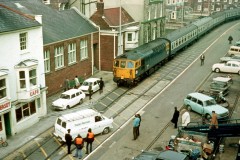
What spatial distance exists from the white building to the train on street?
37.2 feet

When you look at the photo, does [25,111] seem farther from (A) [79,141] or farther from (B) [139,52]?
(B) [139,52]

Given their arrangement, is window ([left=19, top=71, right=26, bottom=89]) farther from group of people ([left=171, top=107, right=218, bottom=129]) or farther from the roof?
group of people ([left=171, top=107, right=218, bottom=129])

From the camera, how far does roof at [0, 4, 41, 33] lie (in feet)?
89.7

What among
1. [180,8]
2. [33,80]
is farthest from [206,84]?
[180,8]

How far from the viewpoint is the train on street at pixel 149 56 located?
3984 cm

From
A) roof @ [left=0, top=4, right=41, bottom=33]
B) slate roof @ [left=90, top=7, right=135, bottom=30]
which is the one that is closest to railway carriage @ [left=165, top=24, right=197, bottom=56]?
slate roof @ [left=90, top=7, right=135, bottom=30]

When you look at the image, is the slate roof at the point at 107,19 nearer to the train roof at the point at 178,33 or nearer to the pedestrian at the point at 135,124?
the train roof at the point at 178,33

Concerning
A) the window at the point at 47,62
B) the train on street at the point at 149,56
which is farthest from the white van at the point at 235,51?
the window at the point at 47,62

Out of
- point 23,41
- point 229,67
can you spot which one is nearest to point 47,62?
point 23,41

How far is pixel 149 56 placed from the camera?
43438 millimetres

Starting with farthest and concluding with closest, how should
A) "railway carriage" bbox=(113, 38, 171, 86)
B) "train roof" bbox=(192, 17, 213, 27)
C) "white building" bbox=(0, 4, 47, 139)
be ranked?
"train roof" bbox=(192, 17, 213, 27)
"railway carriage" bbox=(113, 38, 171, 86)
"white building" bbox=(0, 4, 47, 139)

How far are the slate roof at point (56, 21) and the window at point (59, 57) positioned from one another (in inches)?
46.4

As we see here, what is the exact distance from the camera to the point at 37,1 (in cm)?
4041

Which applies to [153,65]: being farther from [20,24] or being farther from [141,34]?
[20,24]
